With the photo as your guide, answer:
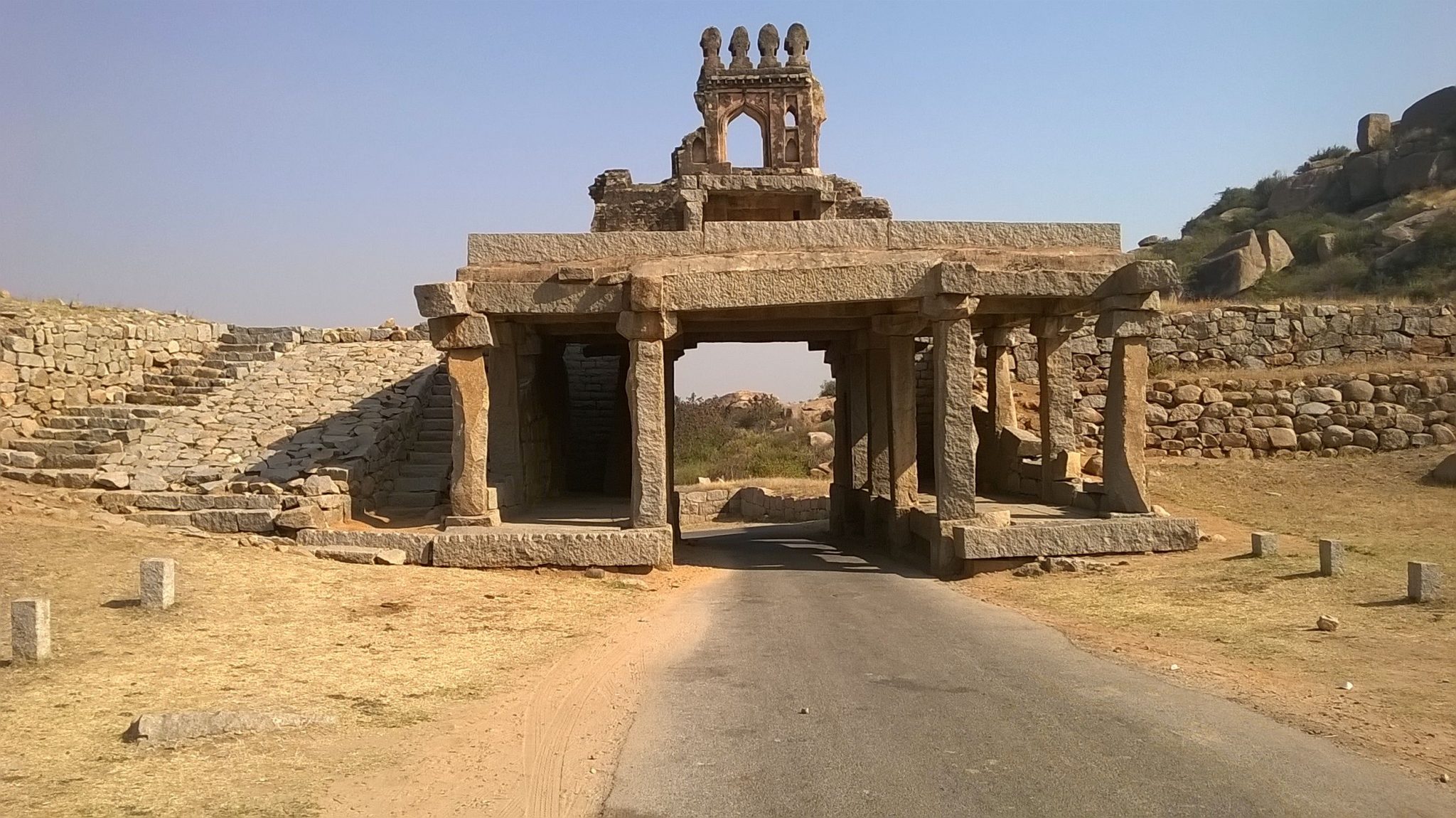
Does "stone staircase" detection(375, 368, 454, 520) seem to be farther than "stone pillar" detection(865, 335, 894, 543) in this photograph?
No

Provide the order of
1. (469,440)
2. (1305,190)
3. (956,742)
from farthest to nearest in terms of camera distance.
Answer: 1. (1305,190)
2. (469,440)
3. (956,742)

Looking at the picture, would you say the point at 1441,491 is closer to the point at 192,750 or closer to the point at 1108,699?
the point at 1108,699

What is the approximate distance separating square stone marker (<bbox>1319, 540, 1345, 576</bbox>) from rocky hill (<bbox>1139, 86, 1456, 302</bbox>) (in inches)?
897

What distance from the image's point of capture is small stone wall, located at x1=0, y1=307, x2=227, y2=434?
15.3 m

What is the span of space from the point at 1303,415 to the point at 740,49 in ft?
46.0

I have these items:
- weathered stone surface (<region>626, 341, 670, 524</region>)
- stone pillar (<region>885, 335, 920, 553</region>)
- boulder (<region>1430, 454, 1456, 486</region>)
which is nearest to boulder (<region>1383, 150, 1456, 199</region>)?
boulder (<region>1430, 454, 1456, 486</region>)

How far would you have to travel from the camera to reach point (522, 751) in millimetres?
5492

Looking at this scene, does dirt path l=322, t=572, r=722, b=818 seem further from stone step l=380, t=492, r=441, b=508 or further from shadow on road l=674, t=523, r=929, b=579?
stone step l=380, t=492, r=441, b=508

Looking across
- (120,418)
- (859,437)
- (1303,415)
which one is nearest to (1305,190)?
(1303,415)

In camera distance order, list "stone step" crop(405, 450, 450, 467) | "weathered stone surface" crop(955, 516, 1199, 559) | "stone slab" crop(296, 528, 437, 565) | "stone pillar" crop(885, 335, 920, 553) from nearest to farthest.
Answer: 1. "weathered stone surface" crop(955, 516, 1199, 559)
2. "stone slab" crop(296, 528, 437, 565)
3. "stone pillar" crop(885, 335, 920, 553)
4. "stone step" crop(405, 450, 450, 467)

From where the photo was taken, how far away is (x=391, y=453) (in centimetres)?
1529

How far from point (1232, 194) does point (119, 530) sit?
61398 mm

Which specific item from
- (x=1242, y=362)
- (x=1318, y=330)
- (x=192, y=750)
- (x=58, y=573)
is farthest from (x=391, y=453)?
(x=1318, y=330)

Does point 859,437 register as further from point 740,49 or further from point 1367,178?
point 1367,178
